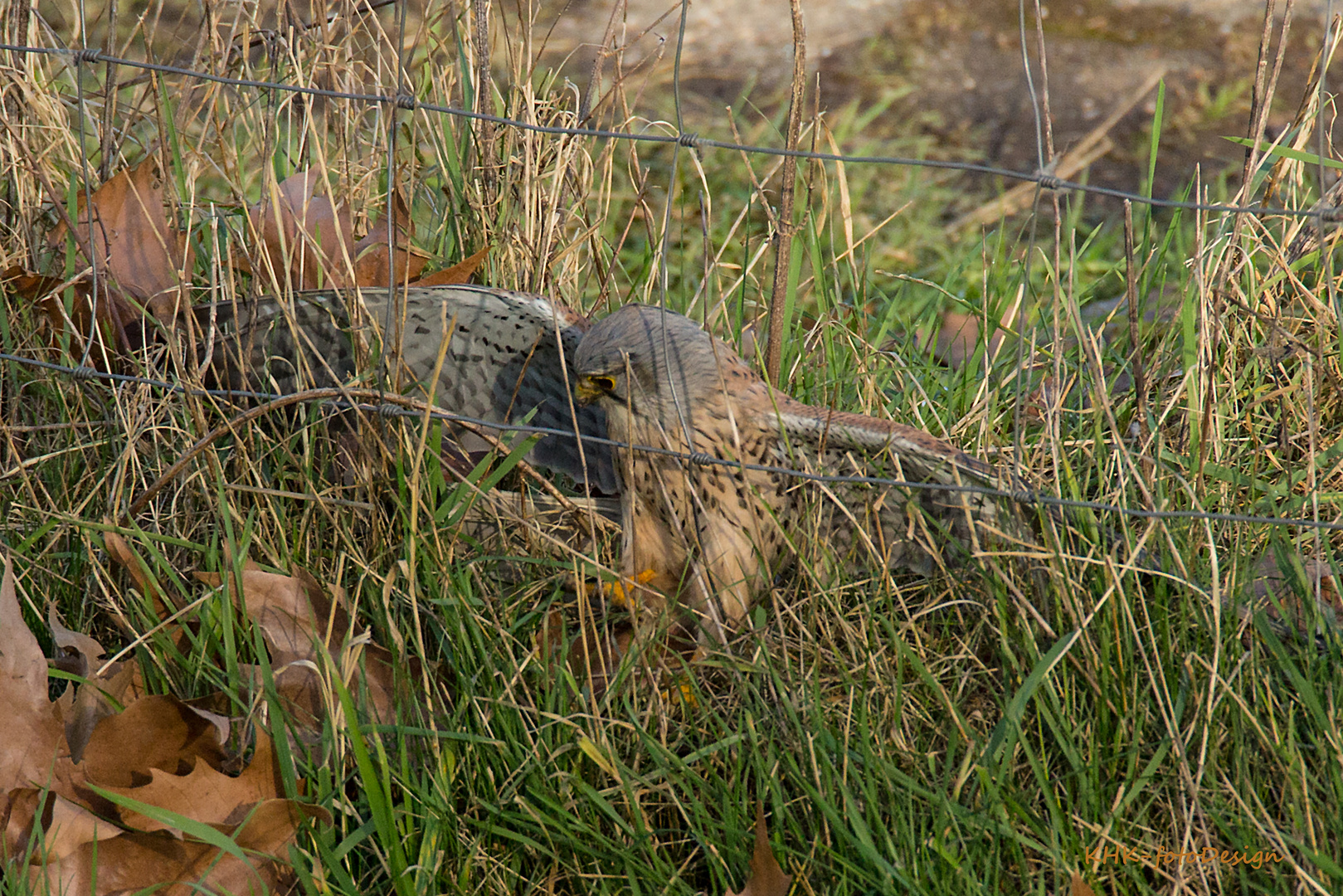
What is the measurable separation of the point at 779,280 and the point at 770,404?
0.83ft

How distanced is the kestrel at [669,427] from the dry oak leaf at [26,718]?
608 millimetres

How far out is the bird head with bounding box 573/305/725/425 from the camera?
2357mm

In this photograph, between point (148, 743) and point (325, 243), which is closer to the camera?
point (148, 743)

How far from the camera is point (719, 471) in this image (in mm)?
2434

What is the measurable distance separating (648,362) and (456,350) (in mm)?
526

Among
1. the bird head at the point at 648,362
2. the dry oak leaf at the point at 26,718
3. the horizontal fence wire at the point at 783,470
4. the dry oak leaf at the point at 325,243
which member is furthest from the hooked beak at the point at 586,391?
the dry oak leaf at the point at 26,718

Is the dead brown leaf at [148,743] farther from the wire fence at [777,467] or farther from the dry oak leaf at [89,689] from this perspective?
the wire fence at [777,467]

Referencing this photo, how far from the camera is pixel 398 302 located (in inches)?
97.7

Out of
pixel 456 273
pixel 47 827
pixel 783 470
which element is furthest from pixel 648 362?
pixel 47 827

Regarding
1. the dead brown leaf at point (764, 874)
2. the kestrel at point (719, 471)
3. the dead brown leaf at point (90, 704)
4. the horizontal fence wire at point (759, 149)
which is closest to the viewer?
the dead brown leaf at point (764, 874)

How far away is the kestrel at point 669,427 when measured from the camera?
2.16 m

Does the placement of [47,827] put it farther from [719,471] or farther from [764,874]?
[719,471]

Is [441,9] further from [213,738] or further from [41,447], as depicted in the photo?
[213,738]

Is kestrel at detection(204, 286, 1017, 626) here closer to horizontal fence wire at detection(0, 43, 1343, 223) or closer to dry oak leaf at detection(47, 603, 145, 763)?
horizontal fence wire at detection(0, 43, 1343, 223)
